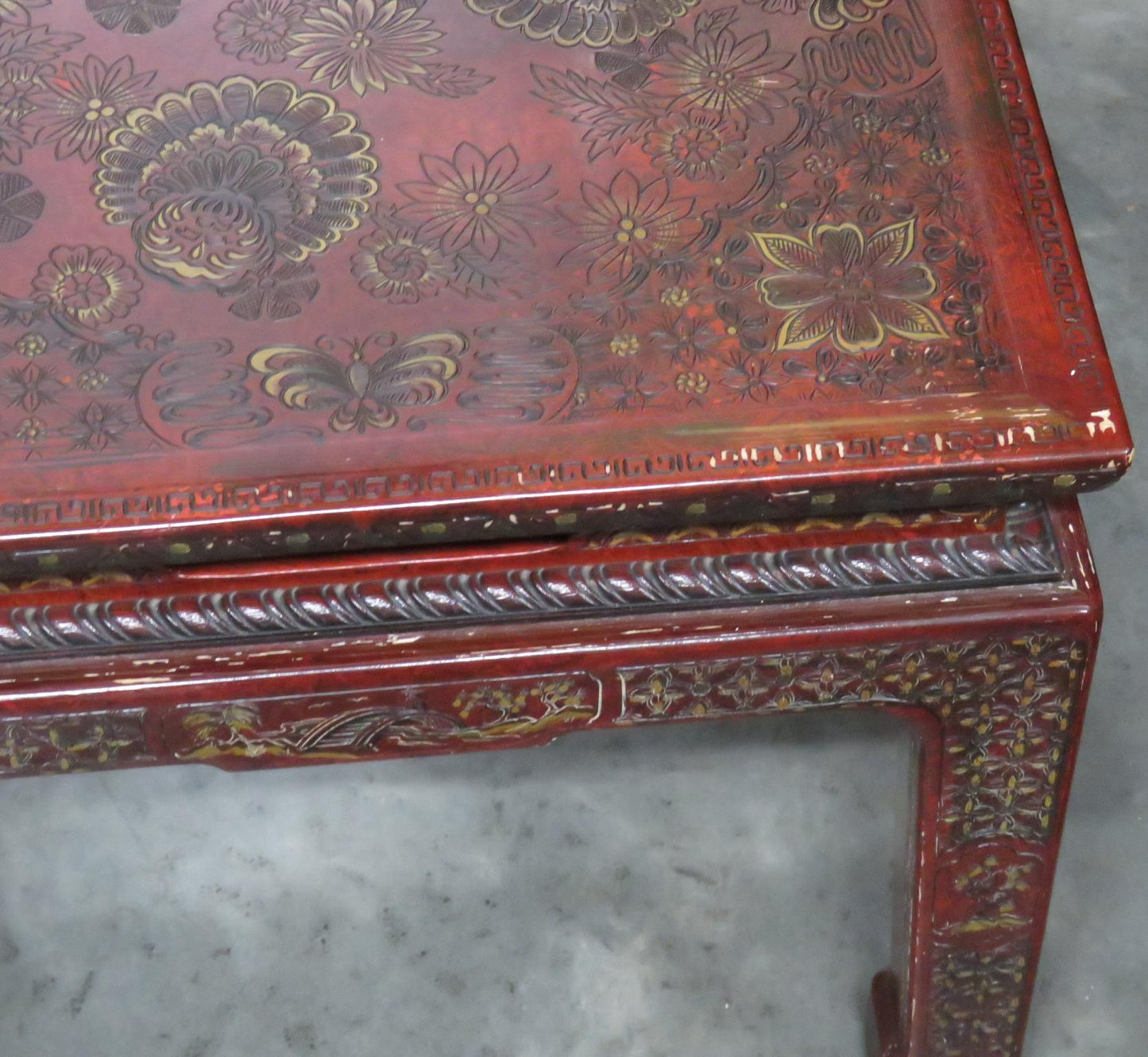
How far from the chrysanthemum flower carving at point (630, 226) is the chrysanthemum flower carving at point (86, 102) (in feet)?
1.17

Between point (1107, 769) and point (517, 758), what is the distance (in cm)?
59

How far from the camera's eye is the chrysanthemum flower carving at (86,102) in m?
1.11

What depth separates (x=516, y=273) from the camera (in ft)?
3.37

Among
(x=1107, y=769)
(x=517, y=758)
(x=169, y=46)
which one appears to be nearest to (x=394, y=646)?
(x=169, y=46)

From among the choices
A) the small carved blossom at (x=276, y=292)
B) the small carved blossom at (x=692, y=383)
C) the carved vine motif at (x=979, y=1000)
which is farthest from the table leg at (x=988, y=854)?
the small carved blossom at (x=276, y=292)

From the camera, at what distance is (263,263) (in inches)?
40.7

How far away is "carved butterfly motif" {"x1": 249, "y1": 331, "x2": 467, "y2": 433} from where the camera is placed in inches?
37.8

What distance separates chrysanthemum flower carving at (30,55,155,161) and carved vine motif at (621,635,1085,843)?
1.85ft

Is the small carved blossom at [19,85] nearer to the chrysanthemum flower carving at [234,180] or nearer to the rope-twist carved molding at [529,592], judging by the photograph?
the chrysanthemum flower carving at [234,180]

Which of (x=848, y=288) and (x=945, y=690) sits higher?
(x=848, y=288)

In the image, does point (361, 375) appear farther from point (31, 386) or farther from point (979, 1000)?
point (979, 1000)

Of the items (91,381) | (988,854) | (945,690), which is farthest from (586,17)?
(988,854)

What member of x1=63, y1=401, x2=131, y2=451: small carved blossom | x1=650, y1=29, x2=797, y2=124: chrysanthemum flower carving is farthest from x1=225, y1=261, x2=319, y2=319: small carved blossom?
x1=650, y1=29, x2=797, y2=124: chrysanthemum flower carving

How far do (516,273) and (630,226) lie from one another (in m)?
0.09
